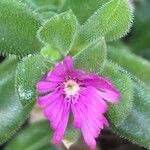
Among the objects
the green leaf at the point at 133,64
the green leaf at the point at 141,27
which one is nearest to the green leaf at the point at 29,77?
Answer: the green leaf at the point at 133,64

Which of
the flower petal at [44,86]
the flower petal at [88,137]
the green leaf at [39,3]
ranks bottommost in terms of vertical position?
the flower petal at [88,137]

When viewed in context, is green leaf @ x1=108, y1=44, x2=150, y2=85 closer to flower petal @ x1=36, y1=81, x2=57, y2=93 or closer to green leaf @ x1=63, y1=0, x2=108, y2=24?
green leaf @ x1=63, y1=0, x2=108, y2=24

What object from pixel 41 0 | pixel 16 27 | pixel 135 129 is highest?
pixel 41 0

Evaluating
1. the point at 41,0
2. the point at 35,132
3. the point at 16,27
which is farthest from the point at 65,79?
the point at 35,132

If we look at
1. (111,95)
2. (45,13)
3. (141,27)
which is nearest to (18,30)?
(45,13)

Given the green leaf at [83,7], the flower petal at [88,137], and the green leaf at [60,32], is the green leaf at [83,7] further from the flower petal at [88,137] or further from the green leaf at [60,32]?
the flower petal at [88,137]

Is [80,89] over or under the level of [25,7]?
under

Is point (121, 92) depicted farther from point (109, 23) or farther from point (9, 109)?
point (9, 109)

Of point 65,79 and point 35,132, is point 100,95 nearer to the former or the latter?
point 65,79
